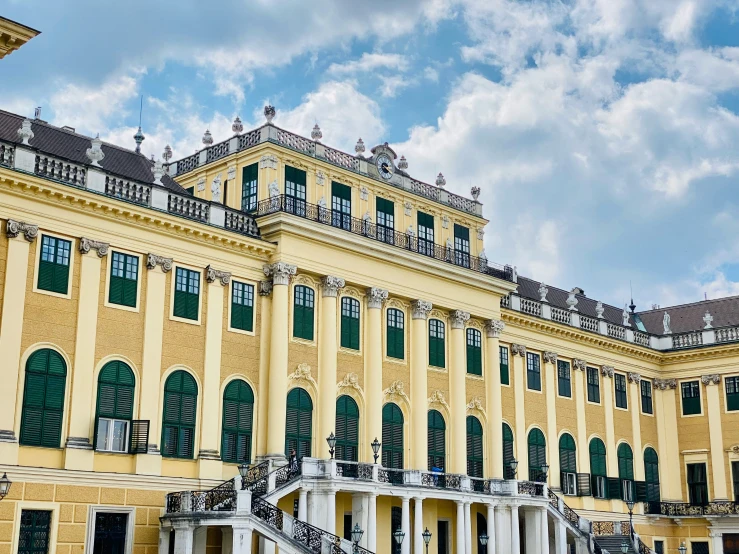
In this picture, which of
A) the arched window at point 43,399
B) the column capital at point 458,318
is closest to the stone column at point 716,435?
the column capital at point 458,318

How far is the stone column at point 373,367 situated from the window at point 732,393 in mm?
22995

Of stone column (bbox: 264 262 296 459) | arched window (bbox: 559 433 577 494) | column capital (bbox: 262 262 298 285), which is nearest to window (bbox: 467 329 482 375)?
arched window (bbox: 559 433 577 494)

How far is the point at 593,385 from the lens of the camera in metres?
52.2

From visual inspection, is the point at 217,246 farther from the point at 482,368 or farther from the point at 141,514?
the point at 482,368

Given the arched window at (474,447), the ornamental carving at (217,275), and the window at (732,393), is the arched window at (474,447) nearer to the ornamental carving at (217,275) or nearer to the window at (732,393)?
the ornamental carving at (217,275)

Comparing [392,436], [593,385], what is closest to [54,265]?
[392,436]

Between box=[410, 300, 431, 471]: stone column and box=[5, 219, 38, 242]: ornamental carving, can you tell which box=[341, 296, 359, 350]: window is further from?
box=[5, 219, 38, 242]: ornamental carving

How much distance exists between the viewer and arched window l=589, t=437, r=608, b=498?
50.0 meters

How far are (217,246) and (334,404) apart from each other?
721 centimetres

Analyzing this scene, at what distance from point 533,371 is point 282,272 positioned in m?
16.9

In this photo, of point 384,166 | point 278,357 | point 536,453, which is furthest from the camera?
point 536,453

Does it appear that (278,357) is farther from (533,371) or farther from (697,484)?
(697,484)

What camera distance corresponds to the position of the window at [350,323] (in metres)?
39.2

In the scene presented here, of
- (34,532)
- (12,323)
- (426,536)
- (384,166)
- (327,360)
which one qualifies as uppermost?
(384,166)
